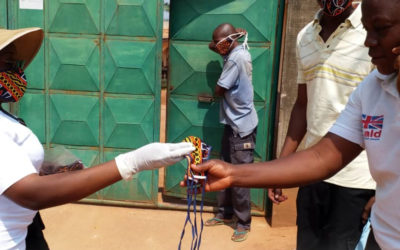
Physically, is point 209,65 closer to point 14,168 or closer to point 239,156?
point 239,156

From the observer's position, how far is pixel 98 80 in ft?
15.3

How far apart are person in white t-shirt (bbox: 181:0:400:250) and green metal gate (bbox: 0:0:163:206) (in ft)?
9.68

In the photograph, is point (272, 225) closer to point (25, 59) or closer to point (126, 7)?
point (126, 7)

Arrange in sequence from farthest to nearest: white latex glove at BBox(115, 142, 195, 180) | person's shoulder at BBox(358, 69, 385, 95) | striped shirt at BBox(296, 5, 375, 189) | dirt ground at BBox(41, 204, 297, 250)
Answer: dirt ground at BBox(41, 204, 297, 250) < striped shirt at BBox(296, 5, 375, 189) < white latex glove at BBox(115, 142, 195, 180) < person's shoulder at BBox(358, 69, 385, 95)

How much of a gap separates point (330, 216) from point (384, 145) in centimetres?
109

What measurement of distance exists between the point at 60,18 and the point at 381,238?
13.3 feet

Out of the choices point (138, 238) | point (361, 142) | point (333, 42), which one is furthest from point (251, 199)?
point (361, 142)

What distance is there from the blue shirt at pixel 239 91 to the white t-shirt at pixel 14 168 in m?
2.47

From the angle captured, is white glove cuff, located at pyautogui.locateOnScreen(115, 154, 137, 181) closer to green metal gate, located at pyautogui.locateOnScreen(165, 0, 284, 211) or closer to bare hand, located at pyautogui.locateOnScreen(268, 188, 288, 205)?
bare hand, located at pyautogui.locateOnScreen(268, 188, 288, 205)

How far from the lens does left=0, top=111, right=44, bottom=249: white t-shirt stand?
1.70 m

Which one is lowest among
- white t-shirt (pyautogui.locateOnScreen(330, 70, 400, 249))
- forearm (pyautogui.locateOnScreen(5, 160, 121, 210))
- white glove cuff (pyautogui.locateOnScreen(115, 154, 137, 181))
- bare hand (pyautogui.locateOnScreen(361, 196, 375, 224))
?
bare hand (pyautogui.locateOnScreen(361, 196, 375, 224))

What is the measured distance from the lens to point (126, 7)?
4.47m

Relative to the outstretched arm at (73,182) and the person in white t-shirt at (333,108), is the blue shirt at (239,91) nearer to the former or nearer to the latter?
the person in white t-shirt at (333,108)

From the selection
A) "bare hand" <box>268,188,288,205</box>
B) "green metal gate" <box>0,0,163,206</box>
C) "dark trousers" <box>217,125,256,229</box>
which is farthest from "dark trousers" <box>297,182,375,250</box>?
"green metal gate" <box>0,0,163,206</box>
